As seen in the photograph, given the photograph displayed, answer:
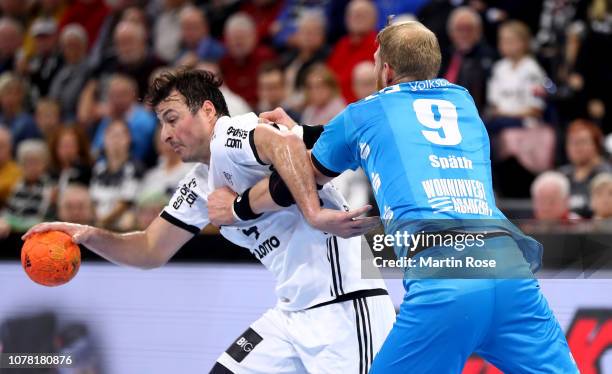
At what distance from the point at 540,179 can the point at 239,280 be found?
351 centimetres

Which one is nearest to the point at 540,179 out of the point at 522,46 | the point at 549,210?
the point at 549,210

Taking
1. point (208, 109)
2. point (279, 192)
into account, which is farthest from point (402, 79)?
point (208, 109)

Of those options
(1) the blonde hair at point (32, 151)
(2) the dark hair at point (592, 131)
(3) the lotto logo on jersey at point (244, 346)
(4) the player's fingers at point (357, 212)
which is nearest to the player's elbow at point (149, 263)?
(3) the lotto logo on jersey at point (244, 346)

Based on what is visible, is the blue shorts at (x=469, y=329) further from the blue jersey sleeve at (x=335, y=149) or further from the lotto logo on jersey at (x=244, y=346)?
the lotto logo on jersey at (x=244, y=346)

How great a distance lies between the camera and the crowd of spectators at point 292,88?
1000 cm

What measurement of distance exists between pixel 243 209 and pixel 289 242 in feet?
1.16

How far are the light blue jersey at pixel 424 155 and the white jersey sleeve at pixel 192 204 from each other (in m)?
1.34

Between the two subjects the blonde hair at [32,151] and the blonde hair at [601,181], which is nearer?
the blonde hair at [601,181]

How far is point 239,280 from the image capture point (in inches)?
267

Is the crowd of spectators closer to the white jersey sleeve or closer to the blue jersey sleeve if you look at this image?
the white jersey sleeve

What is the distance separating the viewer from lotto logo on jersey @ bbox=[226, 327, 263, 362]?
5445mm

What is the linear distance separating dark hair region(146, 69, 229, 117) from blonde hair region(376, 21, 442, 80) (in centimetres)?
138

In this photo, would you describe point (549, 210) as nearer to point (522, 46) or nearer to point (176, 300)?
point (522, 46)

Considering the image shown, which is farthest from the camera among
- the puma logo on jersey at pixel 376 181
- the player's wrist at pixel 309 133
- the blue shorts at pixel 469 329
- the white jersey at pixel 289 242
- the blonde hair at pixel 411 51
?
the white jersey at pixel 289 242
